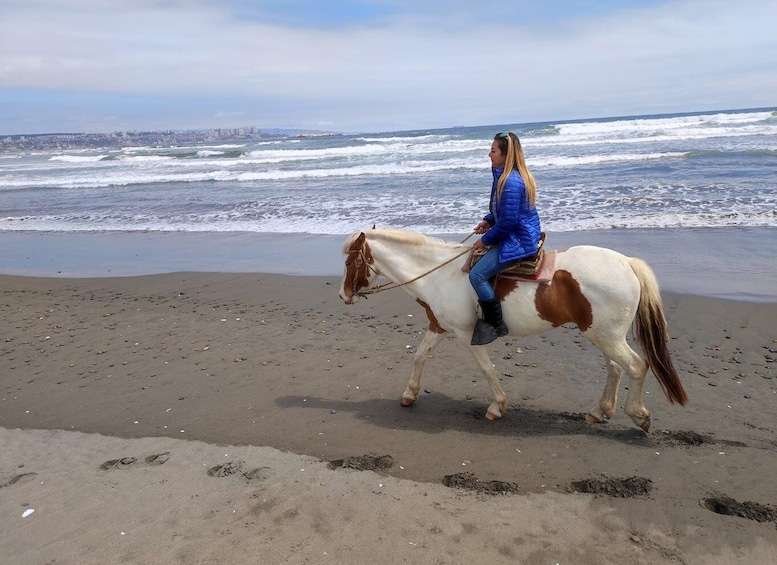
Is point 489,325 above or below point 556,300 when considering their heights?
below

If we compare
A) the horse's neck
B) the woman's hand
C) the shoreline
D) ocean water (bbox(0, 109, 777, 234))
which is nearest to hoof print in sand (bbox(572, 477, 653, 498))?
the horse's neck

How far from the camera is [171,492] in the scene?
420 cm

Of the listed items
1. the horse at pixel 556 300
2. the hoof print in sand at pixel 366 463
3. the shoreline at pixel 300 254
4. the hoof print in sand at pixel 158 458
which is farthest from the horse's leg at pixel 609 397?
the shoreline at pixel 300 254

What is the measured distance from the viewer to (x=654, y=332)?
15.7 ft

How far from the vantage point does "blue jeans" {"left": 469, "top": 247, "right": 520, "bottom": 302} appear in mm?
4867

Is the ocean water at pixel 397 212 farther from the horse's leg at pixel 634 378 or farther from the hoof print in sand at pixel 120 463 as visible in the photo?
the hoof print in sand at pixel 120 463

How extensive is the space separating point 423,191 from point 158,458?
17008mm

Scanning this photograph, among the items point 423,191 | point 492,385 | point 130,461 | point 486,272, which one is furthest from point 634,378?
point 423,191

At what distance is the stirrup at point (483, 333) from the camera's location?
5.05 metres

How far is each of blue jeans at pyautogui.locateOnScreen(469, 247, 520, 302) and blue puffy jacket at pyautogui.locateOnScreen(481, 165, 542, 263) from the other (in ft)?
0.25

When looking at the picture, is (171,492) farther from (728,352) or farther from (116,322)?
(728,352)

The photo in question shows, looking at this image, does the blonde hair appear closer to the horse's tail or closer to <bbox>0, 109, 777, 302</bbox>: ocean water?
the horse's tail

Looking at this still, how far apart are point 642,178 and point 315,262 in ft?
46.4

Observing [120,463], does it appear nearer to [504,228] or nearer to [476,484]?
[476,484]
